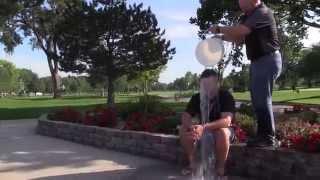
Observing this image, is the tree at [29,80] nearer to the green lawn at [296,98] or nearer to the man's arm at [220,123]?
the green lawn at [296,98]

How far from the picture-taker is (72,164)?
9156mm

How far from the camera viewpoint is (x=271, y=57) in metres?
6.74

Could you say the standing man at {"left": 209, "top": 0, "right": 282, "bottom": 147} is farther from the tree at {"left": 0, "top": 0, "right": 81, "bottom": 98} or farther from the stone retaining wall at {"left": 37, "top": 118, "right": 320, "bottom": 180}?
the tree at {"left": 0, "top": 0, "right": 81, "bottom": 98}

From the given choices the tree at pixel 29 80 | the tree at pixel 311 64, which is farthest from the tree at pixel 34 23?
the tree at pixel 29 80

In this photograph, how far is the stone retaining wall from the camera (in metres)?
6.75

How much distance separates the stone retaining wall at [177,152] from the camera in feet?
22.1

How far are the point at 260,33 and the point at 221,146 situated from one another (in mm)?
1369

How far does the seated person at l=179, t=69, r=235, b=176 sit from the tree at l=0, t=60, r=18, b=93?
102625 mm

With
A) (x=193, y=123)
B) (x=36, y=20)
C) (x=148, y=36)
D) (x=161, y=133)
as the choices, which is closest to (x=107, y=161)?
(x=161, y=133)

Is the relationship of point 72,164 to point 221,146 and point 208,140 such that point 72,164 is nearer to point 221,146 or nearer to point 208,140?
point 208,140

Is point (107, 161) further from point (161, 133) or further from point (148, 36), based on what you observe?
point (148, 36)

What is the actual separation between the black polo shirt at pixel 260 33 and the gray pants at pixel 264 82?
81 mm

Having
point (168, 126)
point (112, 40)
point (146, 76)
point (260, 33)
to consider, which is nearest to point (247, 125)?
point (168, 126)

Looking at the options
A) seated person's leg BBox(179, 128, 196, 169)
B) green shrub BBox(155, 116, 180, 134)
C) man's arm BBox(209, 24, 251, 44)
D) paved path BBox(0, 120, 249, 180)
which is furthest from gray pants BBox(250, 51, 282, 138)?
green shrub BBox(155, 116, 180, 134)
